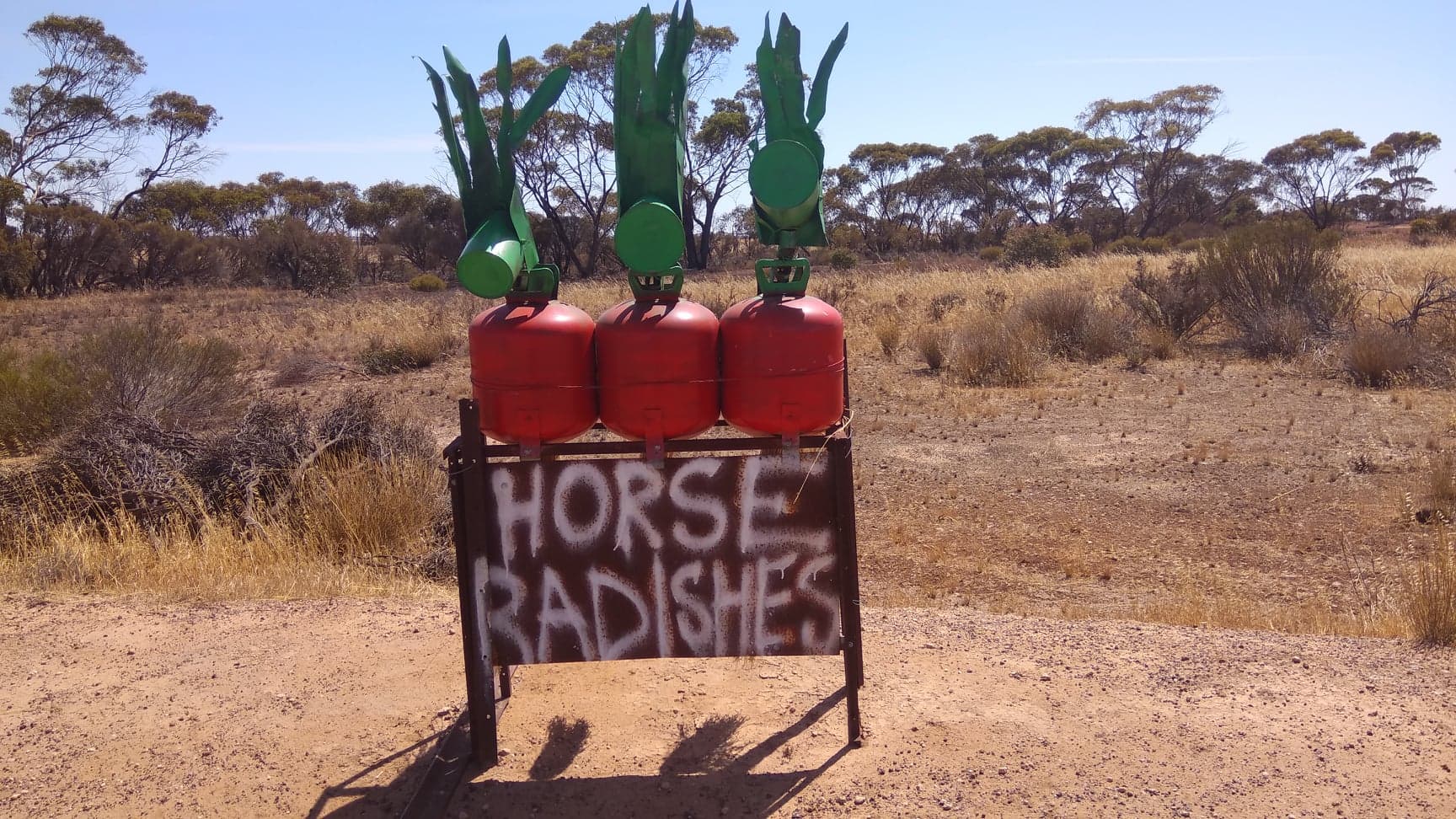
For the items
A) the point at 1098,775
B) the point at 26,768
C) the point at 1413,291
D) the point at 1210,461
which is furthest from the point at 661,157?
the point at 1413,291

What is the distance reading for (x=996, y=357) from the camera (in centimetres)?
1259

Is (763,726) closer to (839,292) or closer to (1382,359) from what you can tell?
(1382,359)

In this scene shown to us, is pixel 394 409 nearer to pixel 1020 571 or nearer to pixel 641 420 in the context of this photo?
pixel 1020 571

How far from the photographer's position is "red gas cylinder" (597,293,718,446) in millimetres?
2840

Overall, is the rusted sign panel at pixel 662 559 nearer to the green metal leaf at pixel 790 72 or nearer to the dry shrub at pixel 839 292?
the green metal leaf at pixel 790 72

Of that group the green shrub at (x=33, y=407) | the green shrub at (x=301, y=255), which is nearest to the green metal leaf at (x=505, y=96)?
the green shrub at (x=33, y=407)

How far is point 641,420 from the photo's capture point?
9.56 ft

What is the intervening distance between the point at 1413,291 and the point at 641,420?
17557 mm

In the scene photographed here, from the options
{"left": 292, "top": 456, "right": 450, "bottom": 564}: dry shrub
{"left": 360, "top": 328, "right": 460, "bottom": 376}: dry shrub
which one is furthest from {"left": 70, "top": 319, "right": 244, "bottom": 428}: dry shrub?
{"left": 360, "top": 328, "right": 460, "bottom": 376}: dry shrub

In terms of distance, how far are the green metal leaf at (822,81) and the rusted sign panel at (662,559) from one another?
1029 mm

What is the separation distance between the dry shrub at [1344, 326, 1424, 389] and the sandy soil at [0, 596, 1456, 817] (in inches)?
343

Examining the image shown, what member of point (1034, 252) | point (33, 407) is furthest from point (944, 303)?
point (33, 407)

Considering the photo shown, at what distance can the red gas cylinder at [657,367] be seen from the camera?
284 cm

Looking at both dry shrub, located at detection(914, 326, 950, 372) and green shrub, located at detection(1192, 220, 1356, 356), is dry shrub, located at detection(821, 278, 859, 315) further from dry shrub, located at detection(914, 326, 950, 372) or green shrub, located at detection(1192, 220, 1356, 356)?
green shrub, located at detection(1192, 220, 1356, 356)
